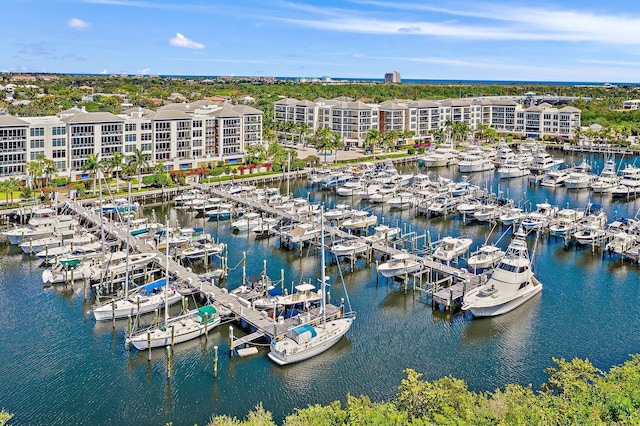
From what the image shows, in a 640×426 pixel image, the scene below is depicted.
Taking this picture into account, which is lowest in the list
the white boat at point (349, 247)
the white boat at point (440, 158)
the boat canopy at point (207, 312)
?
the boat canopy at point (207, 312)

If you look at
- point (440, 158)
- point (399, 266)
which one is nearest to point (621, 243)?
point (399, 266)

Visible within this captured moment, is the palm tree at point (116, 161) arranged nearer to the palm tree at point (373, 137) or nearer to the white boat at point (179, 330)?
the white boat at point (179, 330)

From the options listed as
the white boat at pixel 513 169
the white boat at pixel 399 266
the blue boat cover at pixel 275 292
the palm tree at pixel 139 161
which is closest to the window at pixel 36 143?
the palm tree at pixel 139 161

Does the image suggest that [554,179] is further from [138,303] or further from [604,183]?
[138,303]

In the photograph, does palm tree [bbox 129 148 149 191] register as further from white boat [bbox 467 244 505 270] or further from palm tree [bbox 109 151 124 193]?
white boat [bbox 467 244 505 270]

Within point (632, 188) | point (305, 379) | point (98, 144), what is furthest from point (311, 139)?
point (305, 379)

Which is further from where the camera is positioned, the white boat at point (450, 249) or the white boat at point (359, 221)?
the white boat at point (359, 221)

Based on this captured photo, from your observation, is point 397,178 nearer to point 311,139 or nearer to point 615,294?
point 311,139
